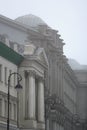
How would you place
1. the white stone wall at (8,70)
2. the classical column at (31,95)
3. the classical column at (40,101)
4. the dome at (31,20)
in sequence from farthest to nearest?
the dome at (31,20)
the classical column at (40,101)
the classical column at (31,95)
the white stone wall at (8,70)

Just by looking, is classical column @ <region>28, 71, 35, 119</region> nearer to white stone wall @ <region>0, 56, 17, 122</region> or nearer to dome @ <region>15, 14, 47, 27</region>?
white stone wall @ <region>0, 56, 17, 122</region>

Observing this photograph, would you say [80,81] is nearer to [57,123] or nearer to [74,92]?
[74,92]

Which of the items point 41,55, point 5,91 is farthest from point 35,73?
point 5,91

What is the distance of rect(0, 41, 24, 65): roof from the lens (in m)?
78.0

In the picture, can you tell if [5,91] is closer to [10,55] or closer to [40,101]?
[10,55]

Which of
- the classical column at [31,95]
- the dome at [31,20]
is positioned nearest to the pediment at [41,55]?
the classical column at [31,95]

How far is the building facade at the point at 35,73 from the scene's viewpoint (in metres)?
84.6

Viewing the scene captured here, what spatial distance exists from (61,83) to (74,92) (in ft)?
127

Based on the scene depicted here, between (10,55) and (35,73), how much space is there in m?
10.9

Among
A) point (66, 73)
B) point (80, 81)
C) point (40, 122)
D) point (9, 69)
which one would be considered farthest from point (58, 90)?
point (80, 81)

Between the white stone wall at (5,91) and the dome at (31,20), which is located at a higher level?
the dome at (31,20)

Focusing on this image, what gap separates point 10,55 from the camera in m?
82.1

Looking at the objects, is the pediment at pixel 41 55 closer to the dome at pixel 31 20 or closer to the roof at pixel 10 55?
the roof at pixel 10 55

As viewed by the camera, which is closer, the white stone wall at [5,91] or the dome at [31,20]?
the white stone wall at [5,91]
